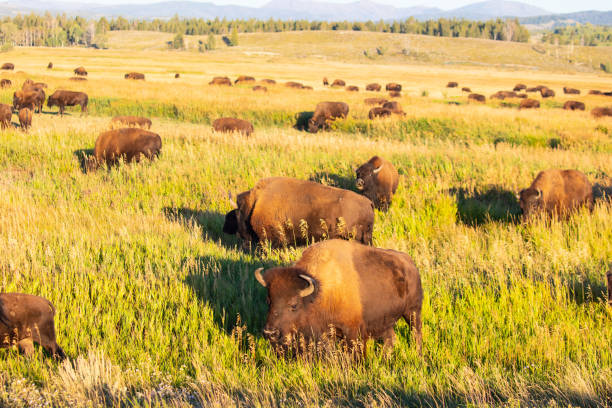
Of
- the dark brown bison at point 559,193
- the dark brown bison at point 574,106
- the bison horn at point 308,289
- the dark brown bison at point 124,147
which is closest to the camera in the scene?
the bison horn at point 308,289

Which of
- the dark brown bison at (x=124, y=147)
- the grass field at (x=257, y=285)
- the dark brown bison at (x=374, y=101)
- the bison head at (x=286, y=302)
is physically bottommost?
the grass field at (x=257, y=285)

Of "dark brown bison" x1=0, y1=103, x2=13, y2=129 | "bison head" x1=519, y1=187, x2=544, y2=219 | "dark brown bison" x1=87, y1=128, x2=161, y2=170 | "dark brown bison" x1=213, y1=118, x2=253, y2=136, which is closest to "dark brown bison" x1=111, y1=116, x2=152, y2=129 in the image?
"dark brown bison" x1=213, y1=118, x2=253, y2=136

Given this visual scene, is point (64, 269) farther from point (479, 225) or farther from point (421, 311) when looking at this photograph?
point (479, 225)

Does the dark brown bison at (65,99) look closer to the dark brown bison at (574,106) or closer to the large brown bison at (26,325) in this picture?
the large brown bison at (26,325)

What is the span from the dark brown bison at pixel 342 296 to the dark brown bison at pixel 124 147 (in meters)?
8.85

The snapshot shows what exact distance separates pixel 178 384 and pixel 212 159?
8492 mm

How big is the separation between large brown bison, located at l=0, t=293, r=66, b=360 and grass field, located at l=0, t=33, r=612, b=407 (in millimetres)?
115

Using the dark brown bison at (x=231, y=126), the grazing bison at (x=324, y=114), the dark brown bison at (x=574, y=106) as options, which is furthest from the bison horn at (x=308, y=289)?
the dark brown bison at (x=574, y=106)

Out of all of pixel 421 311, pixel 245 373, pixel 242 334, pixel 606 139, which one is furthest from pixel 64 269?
pixel 606 139

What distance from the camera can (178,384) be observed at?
4008 mm

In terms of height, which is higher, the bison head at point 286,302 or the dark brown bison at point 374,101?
the dark brown bison at point 374,101

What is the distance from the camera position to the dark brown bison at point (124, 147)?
39.8 feet

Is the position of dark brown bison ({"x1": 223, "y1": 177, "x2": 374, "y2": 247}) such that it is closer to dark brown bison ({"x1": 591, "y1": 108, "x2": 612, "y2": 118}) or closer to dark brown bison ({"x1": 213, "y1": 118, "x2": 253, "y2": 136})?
dark brown bison ({"x1": 213, "y1": 118, "x2": 253, "y2": 136})

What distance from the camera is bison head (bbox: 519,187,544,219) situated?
8547 millimetres
